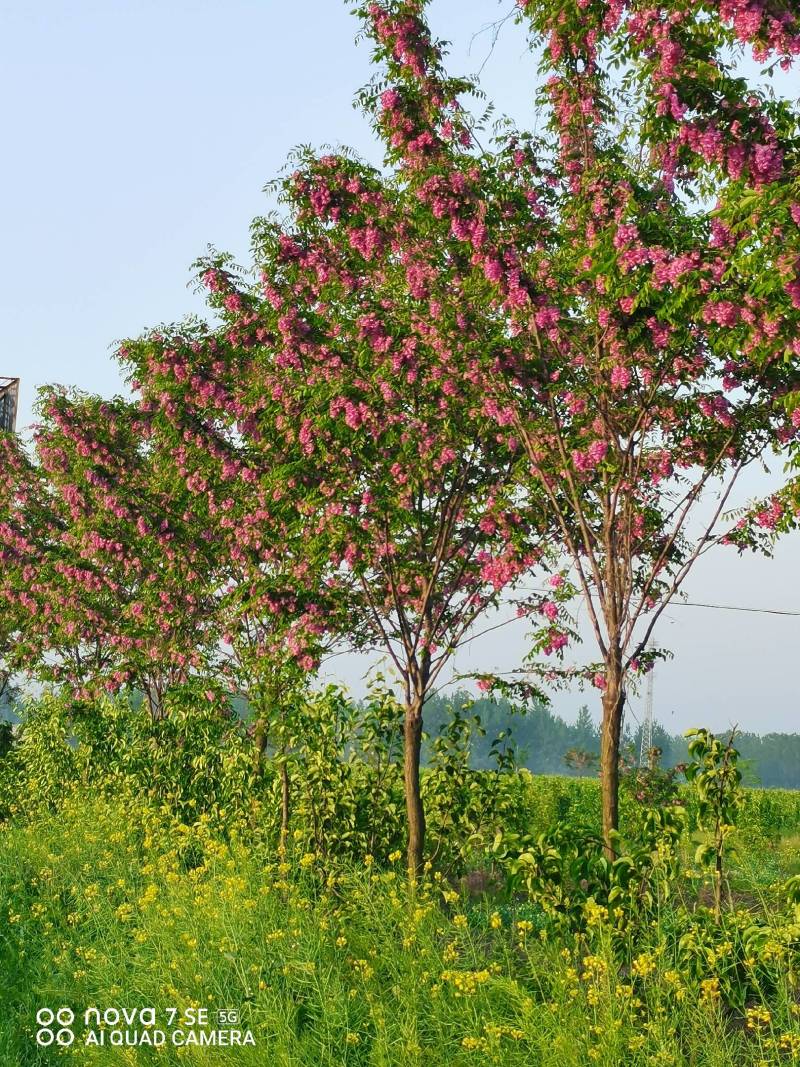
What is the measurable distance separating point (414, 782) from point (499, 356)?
4154 millimetres

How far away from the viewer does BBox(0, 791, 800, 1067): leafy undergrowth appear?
15.9 ft

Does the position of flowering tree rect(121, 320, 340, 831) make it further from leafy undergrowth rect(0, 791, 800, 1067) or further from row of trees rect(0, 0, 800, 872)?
leafy undergrowth rect(0, 791, 800, 1067)

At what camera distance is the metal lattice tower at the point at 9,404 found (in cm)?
3006

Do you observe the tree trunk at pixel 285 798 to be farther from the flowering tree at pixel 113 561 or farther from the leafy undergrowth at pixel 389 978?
the flowering tree at pixel 113 561

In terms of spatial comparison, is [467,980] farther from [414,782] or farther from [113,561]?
[113,561]

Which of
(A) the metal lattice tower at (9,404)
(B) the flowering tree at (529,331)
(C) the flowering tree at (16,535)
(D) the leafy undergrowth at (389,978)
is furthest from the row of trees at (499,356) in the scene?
(A) the metal lattice tower at (9,404)

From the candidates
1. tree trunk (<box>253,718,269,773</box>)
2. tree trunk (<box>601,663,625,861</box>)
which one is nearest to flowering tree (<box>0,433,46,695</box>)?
tree trunk (<box>253,718,269,773</box>)

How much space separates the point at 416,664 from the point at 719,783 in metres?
4.21

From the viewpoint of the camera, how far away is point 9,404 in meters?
30.2

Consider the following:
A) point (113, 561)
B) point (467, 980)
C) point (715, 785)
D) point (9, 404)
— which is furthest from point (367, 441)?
point (9, 404)

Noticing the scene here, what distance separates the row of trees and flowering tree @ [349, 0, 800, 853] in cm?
3

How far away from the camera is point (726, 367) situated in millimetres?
9266

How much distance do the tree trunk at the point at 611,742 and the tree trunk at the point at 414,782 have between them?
2116mm

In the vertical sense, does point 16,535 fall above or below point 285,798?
above
